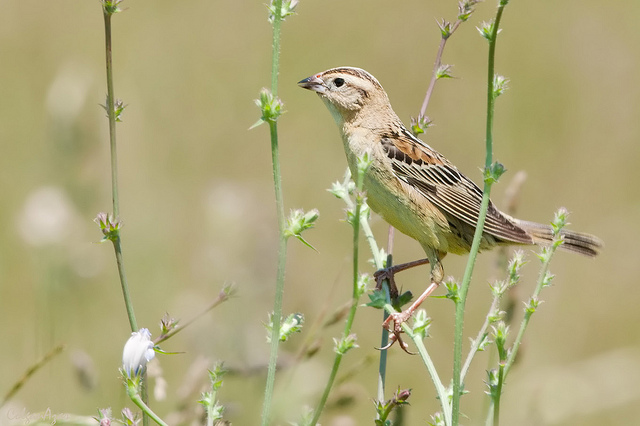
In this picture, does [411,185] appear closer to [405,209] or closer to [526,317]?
[405,209]

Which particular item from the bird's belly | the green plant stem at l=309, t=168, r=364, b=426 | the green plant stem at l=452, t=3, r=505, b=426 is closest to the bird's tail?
the bird's belly

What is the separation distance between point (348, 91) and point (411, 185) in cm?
66

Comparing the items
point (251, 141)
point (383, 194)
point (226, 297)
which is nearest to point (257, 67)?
point (251, 141)

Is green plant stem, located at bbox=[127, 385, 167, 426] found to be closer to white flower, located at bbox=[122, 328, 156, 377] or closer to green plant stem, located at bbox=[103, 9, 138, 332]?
white flower, located at bbox=[122, 328, 156, 377]

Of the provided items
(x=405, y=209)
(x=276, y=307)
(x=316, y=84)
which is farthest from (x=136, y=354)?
(x=316, y=84)

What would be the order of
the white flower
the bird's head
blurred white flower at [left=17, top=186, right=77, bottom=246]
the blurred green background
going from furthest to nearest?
the bird's head
blurred white flower at [left=17, top=186, right=77, bottom=246]
the blurred green background
the white flower

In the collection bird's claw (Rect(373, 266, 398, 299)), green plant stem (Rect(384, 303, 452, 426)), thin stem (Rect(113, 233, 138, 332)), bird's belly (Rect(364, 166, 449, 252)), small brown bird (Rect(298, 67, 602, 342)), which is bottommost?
thin stem (Rect(113, 233, 138, 332))

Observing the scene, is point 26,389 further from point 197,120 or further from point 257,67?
point 257,67

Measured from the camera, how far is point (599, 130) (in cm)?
1058

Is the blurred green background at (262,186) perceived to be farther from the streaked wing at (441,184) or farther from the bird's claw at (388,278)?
the bird's claw at (388,278)

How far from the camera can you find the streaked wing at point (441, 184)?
4629 mm

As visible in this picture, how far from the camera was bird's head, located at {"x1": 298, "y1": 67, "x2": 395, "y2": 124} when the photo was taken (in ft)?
15.8

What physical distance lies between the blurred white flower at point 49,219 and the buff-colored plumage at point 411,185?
4.52 feet

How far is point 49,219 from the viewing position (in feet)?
13.0
